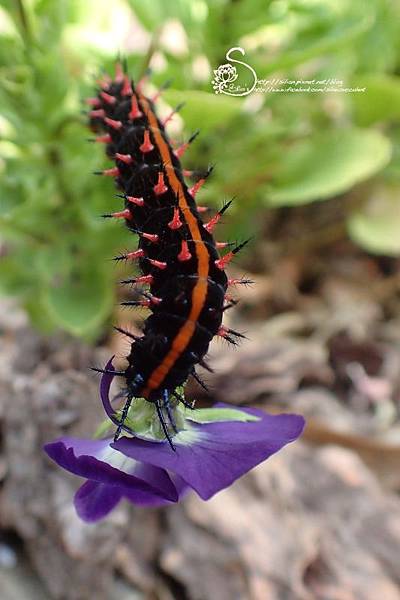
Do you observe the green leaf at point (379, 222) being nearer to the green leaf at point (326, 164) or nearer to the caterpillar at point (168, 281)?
the green leaf at point (326, 164)

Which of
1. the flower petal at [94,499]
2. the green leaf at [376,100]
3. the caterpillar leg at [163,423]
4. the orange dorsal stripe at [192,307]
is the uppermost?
the green leaf at [376,100]

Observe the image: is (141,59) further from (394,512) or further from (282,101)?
(394,512)

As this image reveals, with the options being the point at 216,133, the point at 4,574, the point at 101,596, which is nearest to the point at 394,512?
the point at 101,596

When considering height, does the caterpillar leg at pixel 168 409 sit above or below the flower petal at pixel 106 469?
above

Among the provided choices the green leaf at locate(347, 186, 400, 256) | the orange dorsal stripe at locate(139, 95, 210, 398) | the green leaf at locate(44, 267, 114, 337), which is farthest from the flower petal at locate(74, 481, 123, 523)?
the green leaf at locate(347, 186, 400, 256)

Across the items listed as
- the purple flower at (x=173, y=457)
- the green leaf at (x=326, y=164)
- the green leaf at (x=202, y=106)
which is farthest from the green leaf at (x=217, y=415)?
the green leaf at (x=326, y=164)

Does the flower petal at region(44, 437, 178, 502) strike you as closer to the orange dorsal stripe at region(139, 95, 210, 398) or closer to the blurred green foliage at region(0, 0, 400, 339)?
the orange dorsal stripe at region(139, 95, 210, 398)
